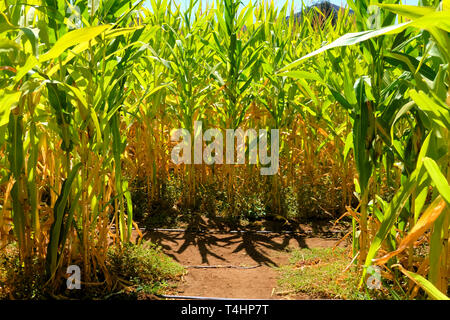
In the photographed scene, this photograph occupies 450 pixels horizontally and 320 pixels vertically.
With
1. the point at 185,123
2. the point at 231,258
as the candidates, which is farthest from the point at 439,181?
the point at 185,123

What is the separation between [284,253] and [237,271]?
1.07 feet

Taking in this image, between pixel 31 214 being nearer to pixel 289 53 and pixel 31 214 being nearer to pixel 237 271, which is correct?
pixel 237 271

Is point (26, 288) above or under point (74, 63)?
under

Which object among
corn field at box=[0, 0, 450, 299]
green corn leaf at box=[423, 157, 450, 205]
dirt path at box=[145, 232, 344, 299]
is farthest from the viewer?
dirt path at box=[145, 232, 344, 299]

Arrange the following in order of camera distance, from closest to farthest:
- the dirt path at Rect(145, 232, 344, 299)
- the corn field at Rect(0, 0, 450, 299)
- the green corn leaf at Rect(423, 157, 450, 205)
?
the green corn leaf at Rect(423, 157, 450, 205) → the corn field at Rect(0, 0, 450, 299) → the dirt path at Rect(145, 232, 344, 299)

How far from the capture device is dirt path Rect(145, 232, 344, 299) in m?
1.71

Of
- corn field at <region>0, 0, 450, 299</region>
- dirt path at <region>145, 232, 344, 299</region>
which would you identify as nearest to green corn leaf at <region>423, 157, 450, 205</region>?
corn field at <region>0, 0, 450, 299</region>

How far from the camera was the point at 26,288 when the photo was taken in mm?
1442

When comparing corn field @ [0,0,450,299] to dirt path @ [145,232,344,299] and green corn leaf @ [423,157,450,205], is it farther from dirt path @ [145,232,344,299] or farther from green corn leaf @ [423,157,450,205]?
dirt path @ [145,232,344,299]

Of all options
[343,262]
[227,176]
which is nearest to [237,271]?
[343,262]

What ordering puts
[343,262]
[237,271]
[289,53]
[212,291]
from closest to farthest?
[212,291] → [343,262] → [237,271] → [289,53]

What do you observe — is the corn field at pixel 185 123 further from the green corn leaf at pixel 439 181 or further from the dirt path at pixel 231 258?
the dirt path at pixel 231 258

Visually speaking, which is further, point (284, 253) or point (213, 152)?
point (213, 152)

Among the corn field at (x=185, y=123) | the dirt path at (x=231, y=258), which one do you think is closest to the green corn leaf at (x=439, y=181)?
the corn field at (x=185, y=123)
